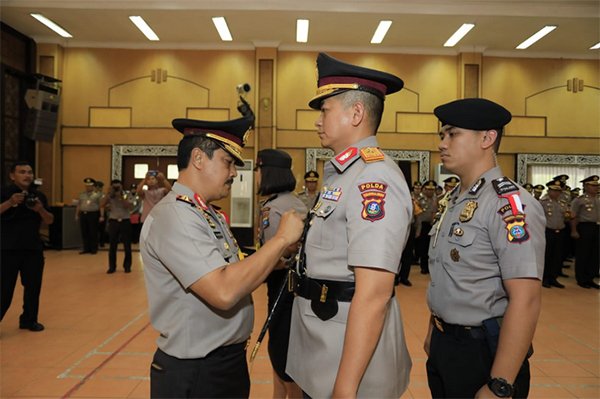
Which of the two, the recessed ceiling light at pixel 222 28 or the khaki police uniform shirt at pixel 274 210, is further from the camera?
the recessed ceiling light at pixel 222 28

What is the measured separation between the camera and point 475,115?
1.90 metres

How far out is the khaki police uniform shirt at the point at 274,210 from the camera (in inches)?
113

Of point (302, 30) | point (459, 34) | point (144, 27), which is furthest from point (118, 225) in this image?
point (459, 34)

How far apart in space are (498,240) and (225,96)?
12.0 meters

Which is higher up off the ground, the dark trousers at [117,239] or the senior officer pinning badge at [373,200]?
the senior officer pinning badge at [373,200]

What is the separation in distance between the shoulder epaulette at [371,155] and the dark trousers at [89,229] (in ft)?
33.0

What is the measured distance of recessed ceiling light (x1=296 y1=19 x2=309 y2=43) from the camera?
37.0 feet

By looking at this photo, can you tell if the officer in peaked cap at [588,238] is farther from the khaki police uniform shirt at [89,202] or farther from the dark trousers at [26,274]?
the khaki police uniform shirt at [89,202]

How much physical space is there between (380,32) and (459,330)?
1114 centimetres

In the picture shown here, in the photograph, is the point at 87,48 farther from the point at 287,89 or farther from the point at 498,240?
the point at 498,240

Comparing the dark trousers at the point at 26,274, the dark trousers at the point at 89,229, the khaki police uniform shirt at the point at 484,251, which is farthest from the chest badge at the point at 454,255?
the dark trousers at the point at 89,229

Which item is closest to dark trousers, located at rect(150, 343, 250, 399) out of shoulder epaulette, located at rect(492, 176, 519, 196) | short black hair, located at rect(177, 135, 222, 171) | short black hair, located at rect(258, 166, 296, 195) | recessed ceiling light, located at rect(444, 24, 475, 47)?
short black hair, located at rect(177, 135, 222, 171)

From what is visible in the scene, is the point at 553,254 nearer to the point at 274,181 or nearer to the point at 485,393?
the point at 274,181

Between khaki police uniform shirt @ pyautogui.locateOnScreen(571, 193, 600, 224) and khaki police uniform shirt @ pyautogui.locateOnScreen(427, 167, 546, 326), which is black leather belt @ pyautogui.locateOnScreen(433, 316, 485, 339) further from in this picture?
khaki police uniform shirt @ pyautogui.locateOnScreen(571, 193, 600, 224)
